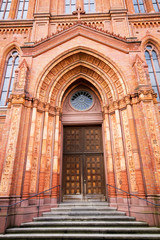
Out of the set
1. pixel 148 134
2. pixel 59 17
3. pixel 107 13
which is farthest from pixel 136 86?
pixel 59 17

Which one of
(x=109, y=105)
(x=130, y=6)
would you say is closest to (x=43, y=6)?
(x=130, y=6)

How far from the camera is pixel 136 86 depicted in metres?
8.99

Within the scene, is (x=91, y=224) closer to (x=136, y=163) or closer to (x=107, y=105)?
(x=136, y=163)

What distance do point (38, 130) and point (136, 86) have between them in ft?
21.2

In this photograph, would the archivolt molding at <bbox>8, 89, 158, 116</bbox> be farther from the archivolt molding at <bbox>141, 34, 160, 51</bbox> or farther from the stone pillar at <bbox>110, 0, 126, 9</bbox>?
the stone pillar at <bbox>110, 0, 126, 9</bbox>

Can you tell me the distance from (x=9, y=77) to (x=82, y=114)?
7.21 m

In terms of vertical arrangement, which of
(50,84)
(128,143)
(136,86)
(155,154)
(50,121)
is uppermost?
(50,84)

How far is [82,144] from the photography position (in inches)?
430

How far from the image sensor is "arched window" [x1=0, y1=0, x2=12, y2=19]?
16.6 metres

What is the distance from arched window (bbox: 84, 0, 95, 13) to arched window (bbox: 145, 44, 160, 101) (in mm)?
7361

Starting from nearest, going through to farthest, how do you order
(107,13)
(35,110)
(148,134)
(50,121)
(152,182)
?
(152,182) → (148,134) → (35,110) → (50,121) → (107,13)

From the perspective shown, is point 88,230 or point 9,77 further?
point 9,77

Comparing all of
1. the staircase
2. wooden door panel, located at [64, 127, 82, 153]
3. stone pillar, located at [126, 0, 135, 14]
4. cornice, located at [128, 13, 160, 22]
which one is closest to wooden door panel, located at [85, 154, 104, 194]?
wooden door panel, located at [64, 127, 82, 153]

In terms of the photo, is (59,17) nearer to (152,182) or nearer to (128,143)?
(128,143)
